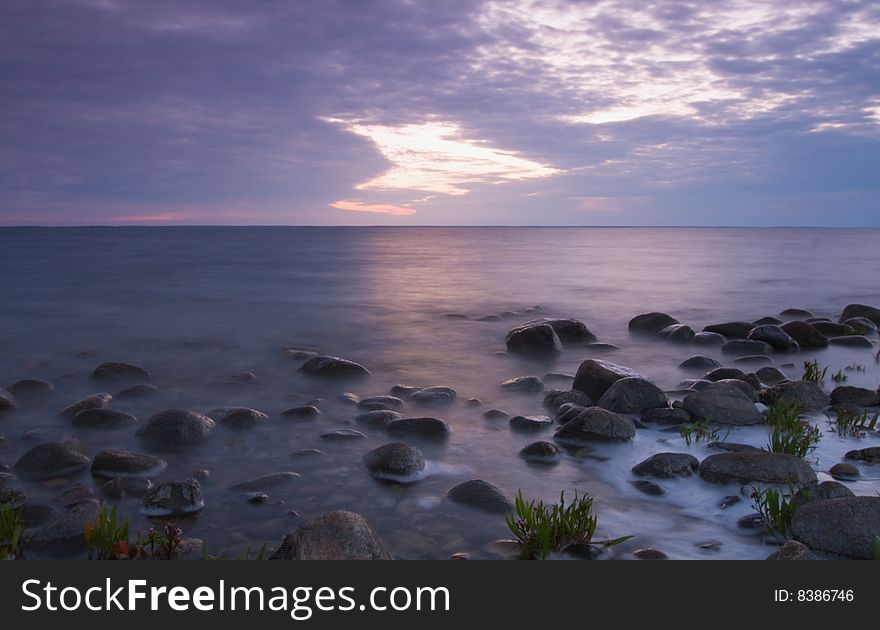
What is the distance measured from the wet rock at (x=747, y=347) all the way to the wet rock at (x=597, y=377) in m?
4.79

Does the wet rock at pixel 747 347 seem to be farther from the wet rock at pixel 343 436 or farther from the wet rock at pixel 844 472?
the wet rock at pixel 343 436

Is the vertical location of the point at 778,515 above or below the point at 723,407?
below

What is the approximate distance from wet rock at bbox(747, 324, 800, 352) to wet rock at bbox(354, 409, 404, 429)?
8.98 meters

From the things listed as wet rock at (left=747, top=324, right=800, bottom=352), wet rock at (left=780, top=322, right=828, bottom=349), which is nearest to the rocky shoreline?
wet rock at (left=747, top=324, right=800, bottom=352)

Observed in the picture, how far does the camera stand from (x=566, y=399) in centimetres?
1010

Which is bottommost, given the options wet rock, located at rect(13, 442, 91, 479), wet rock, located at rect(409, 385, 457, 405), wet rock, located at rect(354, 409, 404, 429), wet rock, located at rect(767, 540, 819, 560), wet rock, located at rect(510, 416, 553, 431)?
wet rock, located at rect(767, 540, 819, 560)

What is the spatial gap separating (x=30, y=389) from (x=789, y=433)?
36.3ft

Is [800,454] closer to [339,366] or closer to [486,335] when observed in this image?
[339,366]

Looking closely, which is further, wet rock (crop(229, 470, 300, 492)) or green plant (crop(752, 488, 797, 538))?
wet rock (crop(229, 470, 300, 492))

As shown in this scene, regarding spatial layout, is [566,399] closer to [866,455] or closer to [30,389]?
[866,455]

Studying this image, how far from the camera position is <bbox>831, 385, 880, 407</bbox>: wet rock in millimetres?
9930

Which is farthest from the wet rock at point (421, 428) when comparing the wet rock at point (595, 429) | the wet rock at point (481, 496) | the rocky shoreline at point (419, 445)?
the wet rock at point (481, 496)

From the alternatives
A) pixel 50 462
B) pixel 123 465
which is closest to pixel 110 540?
pixel 123 465

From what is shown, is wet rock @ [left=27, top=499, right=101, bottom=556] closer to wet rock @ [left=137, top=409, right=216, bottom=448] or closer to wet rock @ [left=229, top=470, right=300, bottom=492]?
wet rock @ [left=229, top=470, right=300, bottom=492]
